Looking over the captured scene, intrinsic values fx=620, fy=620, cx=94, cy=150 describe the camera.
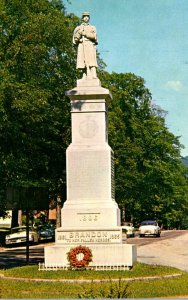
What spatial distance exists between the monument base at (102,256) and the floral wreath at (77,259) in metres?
0.18

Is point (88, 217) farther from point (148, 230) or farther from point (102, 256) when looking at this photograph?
point (148, 230)

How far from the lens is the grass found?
1272 centimetres

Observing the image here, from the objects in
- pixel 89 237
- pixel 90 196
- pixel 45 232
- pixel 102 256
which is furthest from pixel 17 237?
pixel 102 256

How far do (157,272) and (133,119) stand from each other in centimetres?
4298

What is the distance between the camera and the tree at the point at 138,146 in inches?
2053

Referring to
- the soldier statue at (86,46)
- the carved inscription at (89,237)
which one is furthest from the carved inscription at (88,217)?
the soldier statue at (86,46)

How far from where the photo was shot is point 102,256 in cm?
1830

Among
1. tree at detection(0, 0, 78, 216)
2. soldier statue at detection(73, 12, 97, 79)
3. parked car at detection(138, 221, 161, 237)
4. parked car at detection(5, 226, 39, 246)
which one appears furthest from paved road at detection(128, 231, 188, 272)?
parked car at detection(138, 221, 161, 237)

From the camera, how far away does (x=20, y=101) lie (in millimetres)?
24906

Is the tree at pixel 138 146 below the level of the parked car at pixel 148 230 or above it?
above

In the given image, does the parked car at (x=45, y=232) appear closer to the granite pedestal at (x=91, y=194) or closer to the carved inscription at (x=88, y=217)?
the granite pedestal at (x=91, y=194)

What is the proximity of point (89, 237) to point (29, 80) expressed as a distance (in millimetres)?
10949

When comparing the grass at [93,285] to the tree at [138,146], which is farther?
the tree at [138,146]

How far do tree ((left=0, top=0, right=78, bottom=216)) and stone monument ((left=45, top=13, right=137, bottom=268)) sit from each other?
14.8 feet
